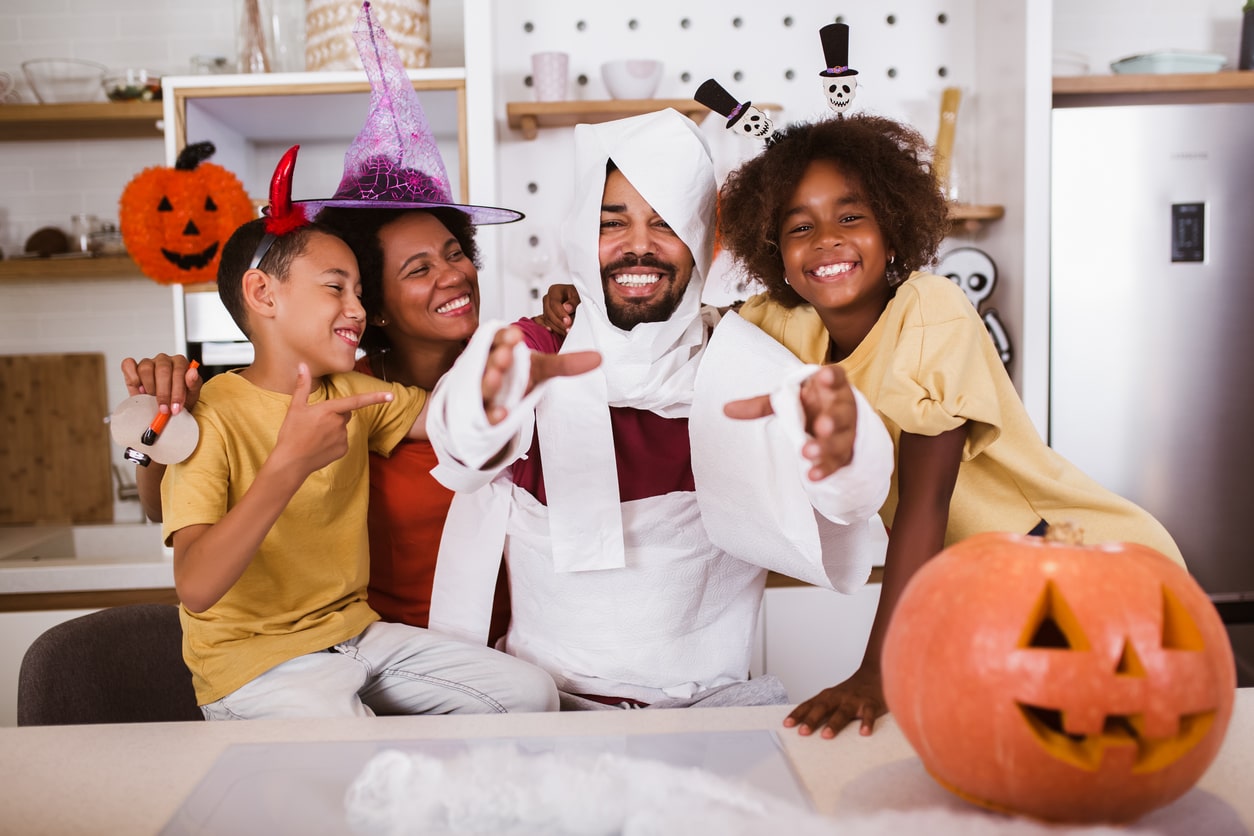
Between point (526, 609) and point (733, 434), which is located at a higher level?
point (733, 434)

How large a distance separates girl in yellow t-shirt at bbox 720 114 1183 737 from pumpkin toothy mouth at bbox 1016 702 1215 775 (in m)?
0.42

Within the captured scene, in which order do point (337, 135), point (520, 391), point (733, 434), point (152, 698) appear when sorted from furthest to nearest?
point (337, 135) → point (152, 698) → point (733, 434) → point (520, 391)

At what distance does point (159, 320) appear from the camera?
292 cm

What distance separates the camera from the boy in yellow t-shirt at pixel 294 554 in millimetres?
1229

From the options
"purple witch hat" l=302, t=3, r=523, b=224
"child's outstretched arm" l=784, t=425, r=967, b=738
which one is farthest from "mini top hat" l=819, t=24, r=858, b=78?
"purple witch hat" l=302, t=3, r=523, b=224

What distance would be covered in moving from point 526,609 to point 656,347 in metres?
0.45

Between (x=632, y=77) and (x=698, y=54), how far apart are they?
1.17 ft

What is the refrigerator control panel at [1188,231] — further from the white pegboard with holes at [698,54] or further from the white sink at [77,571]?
the white sink at [77,571]

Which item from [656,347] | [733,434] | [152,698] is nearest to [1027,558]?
[733,434]

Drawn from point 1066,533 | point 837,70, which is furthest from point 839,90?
point 1066,533

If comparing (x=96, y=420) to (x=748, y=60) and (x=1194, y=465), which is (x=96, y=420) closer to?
(x=748, y=60)

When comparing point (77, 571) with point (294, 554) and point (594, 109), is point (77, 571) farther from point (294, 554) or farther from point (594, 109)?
point (594, 109)

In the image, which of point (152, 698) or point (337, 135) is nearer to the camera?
point (152, 698)

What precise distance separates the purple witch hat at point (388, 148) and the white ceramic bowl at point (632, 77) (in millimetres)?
1040
